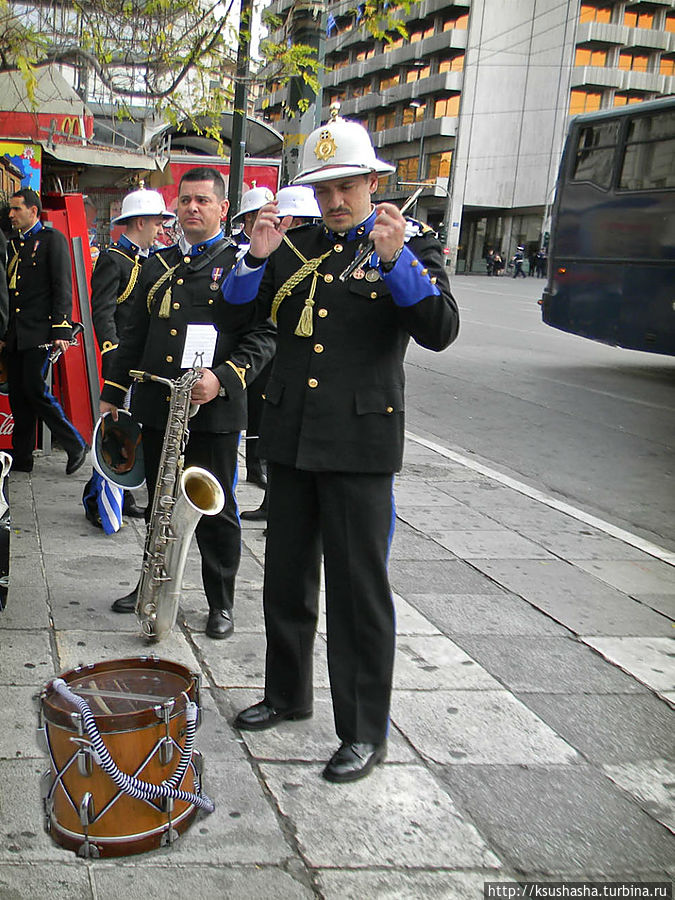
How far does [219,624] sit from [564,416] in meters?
7.74

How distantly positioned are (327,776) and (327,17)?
30.8 ft

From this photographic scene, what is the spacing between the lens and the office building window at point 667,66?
6141 cm

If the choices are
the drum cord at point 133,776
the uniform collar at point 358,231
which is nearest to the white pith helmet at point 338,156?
the uniform collar at point 358,231

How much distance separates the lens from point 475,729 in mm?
3682

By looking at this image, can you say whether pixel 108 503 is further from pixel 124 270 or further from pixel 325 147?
pixel 325 147

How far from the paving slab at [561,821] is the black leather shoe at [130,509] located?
3.67m

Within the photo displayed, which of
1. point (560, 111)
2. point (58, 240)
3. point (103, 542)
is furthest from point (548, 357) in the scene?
point (560, 111)

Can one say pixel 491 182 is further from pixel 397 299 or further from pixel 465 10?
pixel 397 299

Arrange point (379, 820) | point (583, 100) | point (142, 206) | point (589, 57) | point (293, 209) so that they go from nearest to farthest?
1. point (379, 820)
2. point (293, 209)
3. point (142, 206)
4. point (583, 100)
5. point (589, 57)

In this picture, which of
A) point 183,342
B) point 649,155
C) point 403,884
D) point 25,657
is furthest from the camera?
point 649,155

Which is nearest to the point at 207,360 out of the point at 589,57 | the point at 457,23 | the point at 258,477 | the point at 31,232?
the point at 258,477

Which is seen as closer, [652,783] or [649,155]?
[652,783]

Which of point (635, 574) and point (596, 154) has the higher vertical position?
point (596, 154)

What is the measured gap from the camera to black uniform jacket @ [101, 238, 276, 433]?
4.52 m
